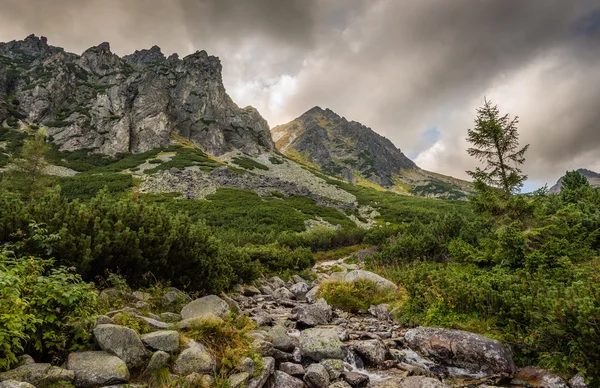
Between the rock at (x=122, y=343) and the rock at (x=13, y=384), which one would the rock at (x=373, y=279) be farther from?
the rock at (x=13, y=384)

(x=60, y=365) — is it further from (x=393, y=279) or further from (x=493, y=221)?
(x=493, y=221)

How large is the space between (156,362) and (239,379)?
127cm

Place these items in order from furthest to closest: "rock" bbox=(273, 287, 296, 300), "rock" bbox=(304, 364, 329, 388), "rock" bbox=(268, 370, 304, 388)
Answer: "rock" bbox=(273, 287, 296, 300) < "rock" bbox=(304, 364, 329, 388) < "rock" bbox=(268, 370, 304, 388)

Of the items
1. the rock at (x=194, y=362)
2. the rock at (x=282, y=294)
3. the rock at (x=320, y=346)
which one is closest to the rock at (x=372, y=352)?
the rock at (x=320, y=346)

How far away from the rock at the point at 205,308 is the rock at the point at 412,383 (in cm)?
368

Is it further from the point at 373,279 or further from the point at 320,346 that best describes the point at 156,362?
the point at 373,279

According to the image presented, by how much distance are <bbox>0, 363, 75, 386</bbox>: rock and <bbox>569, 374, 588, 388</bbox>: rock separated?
24.1ft

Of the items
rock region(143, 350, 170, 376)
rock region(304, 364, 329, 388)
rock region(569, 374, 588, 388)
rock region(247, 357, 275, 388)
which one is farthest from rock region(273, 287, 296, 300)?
rock region(569, 374, 588, 388)

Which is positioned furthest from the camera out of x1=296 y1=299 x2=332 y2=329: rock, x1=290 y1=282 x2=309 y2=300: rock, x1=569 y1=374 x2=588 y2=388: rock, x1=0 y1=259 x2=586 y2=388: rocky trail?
x1=290 y1=282 x2=309 y2=300: rock

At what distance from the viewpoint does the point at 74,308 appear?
15.4ft

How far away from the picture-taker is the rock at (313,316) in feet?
29.3

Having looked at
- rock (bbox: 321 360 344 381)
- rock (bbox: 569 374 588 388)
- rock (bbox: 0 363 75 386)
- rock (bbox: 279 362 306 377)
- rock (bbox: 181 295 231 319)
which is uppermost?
rock (bbox: 0 363 75 386)

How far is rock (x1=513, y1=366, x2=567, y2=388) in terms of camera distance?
4.96 m

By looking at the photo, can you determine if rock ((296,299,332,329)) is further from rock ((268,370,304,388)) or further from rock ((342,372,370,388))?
rock ((268,370,304,388))
